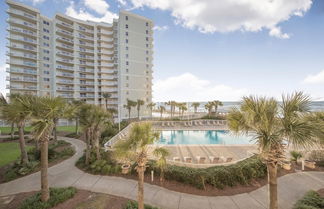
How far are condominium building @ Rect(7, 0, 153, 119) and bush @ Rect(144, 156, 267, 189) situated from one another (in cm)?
3373

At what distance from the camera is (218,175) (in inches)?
314

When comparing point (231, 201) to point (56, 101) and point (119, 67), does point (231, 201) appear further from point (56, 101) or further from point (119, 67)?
point (119, 67)

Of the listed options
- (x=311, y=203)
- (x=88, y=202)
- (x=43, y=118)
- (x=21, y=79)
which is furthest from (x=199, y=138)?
(x=21, y=79)

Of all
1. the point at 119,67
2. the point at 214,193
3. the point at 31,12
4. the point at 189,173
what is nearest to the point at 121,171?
the point at 189,173

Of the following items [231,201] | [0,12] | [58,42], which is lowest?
[231,201]

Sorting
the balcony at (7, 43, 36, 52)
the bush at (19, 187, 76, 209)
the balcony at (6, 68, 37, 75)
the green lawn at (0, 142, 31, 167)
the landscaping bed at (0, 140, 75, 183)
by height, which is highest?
the balcony at (7, 43, 36, 52)

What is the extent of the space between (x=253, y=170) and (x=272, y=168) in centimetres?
494

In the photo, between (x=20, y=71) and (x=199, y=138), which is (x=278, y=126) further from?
(x=20, y=71)

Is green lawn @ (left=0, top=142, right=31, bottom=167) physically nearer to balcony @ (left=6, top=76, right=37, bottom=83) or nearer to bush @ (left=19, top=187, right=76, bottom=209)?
bush @ (left=19, top=187, right=76, bottom=209)

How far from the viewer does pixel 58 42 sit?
43.8 m

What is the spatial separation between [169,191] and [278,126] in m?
6.24

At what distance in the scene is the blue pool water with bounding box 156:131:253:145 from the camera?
2117 centimetres

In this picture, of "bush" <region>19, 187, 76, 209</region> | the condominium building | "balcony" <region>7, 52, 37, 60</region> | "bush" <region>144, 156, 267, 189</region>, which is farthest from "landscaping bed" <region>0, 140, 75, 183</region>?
"balcony" <region>7, 52, 37, 60</region>

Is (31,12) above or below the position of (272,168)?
above
